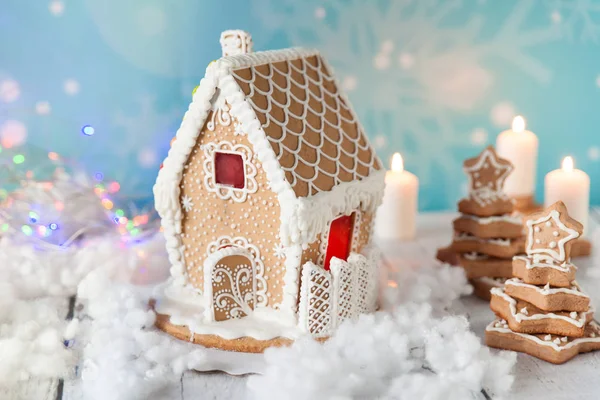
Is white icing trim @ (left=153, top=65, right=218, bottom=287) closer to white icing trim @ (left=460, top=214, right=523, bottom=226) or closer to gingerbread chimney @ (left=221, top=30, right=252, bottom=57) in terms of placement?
gingerbread chimney @ (left=221, top=30, right=252, bottom=57)

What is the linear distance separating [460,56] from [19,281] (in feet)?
4.33

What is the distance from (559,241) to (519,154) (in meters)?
0.68

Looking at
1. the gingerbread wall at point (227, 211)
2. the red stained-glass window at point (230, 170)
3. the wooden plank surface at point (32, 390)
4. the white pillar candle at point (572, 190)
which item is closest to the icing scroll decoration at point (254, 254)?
the gingerbread wall at point (227, 211)

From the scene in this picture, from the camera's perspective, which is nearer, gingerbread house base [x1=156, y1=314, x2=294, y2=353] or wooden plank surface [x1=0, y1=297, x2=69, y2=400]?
wooden plank surface [x1=0, y1=297, x2=69, y2=400]

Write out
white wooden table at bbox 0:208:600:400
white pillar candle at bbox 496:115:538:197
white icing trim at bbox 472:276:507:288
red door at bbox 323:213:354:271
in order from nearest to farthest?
white wooden table at bbox 0:208:600:400 < red door at bbox 323:213:354:271 < white icing trim at bbox 472:276:507:288 < white pillar candle at bbox 496:115:538:197

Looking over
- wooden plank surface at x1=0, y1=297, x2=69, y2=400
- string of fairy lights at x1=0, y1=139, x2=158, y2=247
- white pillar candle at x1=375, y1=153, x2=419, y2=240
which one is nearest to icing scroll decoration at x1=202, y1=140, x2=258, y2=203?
wooden plank surface at x1=0, y1=297, x2=69, y2=400

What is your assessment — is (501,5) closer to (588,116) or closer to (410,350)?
(588,116)

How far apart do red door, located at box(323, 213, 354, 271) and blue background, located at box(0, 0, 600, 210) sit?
75 cm

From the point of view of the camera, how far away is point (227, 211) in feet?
4.66

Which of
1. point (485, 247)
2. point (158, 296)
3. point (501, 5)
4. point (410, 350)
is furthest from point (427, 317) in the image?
point (501, 5)

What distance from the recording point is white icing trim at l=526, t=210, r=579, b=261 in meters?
1.32

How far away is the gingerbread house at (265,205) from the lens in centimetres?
134

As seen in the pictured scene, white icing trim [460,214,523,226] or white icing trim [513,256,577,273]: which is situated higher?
white icing trim [460,214,523,226]

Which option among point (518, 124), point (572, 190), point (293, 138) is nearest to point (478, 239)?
point (572, 190)
